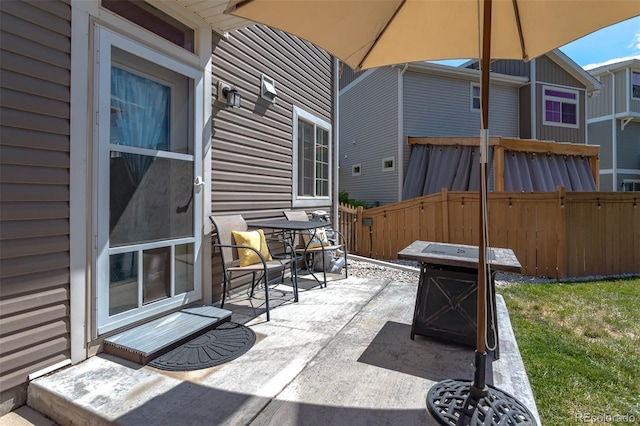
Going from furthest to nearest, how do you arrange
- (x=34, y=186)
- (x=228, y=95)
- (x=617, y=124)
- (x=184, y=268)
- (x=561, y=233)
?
(x=617, y=124), (x=561, y=233), (x=228, y=95), (x=184, y=268), (x=34, y=186)

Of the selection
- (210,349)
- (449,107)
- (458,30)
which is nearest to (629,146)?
(449,107)

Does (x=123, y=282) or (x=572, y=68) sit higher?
(x=572, y=68)

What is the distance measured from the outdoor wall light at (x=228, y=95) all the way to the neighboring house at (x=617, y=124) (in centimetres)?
1662

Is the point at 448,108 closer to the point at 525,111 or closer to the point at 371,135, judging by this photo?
the point at 371,135

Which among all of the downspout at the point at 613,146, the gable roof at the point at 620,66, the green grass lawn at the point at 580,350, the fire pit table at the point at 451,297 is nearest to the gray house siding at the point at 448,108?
the gable roof at the point at 620,66

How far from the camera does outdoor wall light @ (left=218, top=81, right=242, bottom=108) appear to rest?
3408 mm

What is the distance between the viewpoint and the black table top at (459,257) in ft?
7.13

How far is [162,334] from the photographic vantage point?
2.40m

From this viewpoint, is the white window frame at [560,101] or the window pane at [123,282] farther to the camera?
the white window frame at [560,101]

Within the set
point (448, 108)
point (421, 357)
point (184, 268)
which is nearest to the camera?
point (421, 357)

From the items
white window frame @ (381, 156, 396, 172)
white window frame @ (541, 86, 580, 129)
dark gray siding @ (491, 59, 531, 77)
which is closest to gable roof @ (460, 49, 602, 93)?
white window frame @ (541, 86, 580, 129)

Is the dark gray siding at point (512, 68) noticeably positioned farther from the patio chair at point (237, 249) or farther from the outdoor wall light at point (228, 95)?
the patio chair at point (237, 249)

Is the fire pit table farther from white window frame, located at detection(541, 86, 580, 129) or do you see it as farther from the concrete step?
white window frame, located at detection(541, 86, 580, 129)

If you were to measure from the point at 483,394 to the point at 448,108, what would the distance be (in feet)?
33.8
